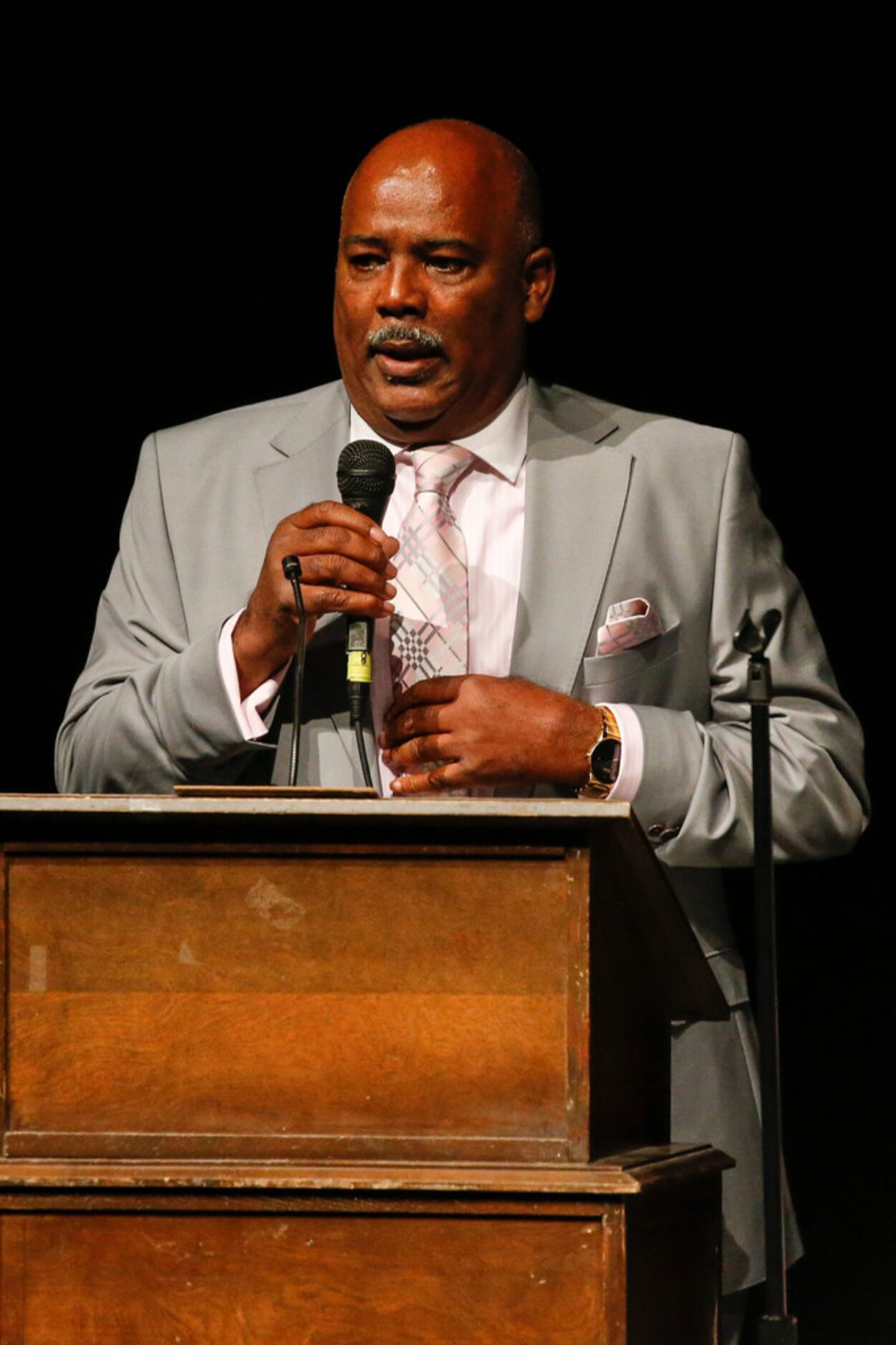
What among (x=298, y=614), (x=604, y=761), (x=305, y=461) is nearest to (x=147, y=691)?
(x=298, y=614)

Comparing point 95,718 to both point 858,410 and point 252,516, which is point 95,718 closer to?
point 252,516

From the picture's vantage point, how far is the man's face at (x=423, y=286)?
2.49 m

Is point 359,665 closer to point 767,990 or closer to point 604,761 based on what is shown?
point 604,761

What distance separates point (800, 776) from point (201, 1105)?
0.90 m

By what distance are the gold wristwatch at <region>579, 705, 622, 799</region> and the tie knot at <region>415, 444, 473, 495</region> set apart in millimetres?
435

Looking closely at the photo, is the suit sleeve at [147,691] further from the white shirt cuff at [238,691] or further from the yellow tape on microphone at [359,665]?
the yellow tape on microphone at [359,665]

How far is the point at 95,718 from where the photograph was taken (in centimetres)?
236

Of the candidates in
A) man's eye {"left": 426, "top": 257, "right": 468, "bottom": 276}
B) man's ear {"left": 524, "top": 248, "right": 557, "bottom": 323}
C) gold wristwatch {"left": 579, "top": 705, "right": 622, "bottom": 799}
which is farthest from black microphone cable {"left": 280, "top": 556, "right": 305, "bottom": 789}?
man's ear {"left": 524, "top": 248, "right": 557, "bottom": 323}

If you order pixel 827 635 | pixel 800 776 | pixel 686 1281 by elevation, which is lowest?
pixel 686 1281

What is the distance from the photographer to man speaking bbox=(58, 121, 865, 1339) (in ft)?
7.29

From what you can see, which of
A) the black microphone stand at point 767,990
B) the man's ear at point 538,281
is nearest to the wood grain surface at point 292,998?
the black microphone stand at point 767,990

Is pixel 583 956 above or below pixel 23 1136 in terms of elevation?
above

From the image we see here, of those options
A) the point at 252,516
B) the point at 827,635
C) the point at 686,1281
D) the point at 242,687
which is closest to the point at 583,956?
the point at 686,1281

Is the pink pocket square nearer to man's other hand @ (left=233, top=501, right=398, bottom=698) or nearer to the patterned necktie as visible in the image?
the patterned necktie
